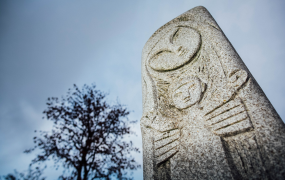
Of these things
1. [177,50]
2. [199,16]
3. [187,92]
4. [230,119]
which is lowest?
[230,119]

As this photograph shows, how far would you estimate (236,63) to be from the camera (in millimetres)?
1398

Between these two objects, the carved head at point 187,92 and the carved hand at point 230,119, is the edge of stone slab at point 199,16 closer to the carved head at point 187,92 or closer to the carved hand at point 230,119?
the carved head at point 187,92

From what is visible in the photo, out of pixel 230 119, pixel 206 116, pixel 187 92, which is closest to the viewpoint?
pixel 230 119

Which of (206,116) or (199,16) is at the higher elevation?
(199,16)

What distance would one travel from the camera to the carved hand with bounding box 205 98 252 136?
110cm

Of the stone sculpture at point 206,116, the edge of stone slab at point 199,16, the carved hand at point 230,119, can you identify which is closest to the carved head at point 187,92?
the stone sculpture at point 206,116

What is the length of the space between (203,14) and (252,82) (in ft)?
4.80

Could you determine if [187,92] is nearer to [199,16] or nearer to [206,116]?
[206,116]

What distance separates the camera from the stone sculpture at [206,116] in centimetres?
101

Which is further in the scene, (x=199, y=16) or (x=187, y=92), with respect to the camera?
(x=199, y=16)

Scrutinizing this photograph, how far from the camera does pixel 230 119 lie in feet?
3.81

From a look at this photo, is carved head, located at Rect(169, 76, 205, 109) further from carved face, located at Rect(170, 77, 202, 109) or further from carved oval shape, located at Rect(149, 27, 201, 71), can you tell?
carved oval shape, located at Rect(149, 27, 201, 71)

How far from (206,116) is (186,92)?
1.29 ft

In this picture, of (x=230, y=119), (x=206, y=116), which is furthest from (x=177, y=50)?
(x=230, y=119)
